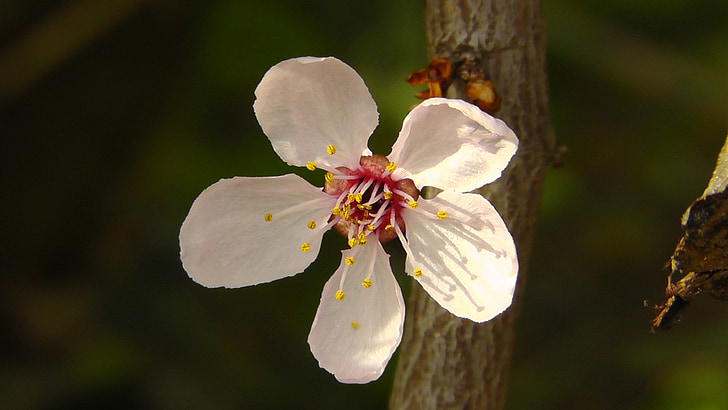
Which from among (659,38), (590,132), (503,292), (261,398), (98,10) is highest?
(98,10)

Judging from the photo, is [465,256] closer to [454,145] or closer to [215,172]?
[454,145]

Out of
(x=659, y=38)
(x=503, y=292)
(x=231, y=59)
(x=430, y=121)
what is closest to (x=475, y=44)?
(x=430, y=121)

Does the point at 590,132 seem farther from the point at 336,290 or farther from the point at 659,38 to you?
the point at 336,290

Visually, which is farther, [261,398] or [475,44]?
[261,398]

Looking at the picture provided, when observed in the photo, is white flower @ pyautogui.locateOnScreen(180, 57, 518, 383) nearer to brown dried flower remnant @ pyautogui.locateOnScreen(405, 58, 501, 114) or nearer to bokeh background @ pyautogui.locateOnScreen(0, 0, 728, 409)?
brown dried flower remnant @ pyautogui.locateOnScreen(405, 58, 501, 114)

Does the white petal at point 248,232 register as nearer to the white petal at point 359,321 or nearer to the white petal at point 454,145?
the white petal at point 359,321

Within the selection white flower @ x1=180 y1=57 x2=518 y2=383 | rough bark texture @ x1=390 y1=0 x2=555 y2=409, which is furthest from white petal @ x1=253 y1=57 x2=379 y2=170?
rough bark texture @ x1=390 y1=0 x2=555 y2=409

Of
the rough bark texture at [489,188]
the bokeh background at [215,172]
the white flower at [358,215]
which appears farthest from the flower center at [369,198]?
the bokeh background at [215,172]
